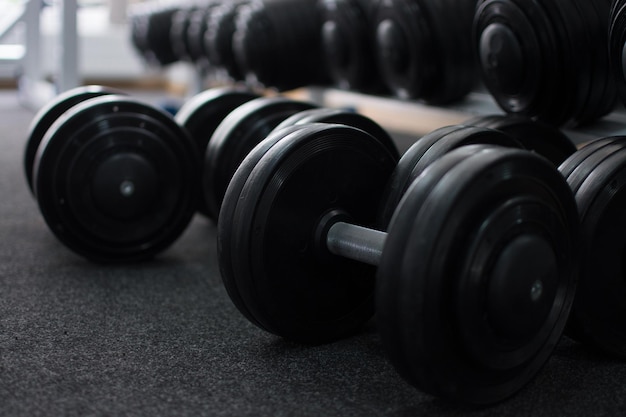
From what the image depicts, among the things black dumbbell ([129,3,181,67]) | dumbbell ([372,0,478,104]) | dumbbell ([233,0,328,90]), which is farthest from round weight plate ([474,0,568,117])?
black dumbbell ([129,3,181,67])

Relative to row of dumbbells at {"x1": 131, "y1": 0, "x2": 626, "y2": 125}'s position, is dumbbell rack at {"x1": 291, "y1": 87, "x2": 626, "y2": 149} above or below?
below

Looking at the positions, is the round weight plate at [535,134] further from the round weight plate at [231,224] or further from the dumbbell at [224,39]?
the dumbbell at [224,39]

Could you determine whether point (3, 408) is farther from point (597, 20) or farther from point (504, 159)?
point (597, 20)

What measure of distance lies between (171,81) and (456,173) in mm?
5619

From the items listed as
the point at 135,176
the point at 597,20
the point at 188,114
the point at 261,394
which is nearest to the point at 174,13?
the point at 188,114

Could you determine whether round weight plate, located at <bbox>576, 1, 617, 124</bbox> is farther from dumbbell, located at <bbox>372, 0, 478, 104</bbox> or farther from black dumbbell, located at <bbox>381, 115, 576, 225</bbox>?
dumbbell, located at <bbox>372, 0, 478, 104</bbox>

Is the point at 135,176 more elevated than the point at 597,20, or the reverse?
the point at 597,20

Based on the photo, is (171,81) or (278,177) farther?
(171,81)

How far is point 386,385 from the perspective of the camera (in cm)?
121

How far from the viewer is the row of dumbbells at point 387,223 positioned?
1.02 meters

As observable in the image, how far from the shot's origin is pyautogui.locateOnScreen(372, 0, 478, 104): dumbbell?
2.17 metres

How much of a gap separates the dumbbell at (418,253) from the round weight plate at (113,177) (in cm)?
61

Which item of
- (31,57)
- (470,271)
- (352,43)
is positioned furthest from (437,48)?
(31,57)

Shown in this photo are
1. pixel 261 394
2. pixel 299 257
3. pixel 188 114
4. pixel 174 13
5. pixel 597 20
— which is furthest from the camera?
pixel 174 13
